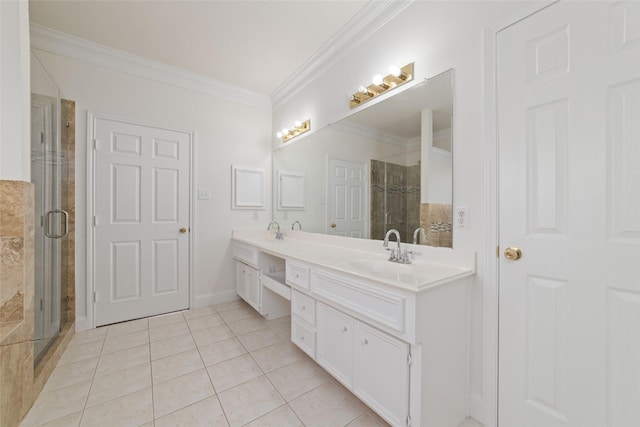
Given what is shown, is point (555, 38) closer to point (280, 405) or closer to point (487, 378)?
point (487, 378)

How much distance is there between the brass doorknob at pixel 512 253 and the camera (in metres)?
1.22

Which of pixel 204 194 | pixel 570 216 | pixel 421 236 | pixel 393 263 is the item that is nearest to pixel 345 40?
pixel 421 236

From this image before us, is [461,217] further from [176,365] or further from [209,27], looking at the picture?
[209,27]

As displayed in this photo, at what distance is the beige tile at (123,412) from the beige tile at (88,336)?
994 millimetres

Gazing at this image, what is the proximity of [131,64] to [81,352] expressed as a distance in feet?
8.56

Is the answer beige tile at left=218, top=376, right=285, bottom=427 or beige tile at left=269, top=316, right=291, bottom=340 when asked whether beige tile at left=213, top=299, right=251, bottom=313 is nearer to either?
beige tile at left=269, top=316, right=291, bottom=340

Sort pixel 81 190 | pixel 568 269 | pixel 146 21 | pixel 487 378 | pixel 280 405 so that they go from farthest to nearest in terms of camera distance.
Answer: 1. pixel 81 190
2. pixel 146 21
3. pixel 280 405
4. pixel 487 378
5. pixel 568 269

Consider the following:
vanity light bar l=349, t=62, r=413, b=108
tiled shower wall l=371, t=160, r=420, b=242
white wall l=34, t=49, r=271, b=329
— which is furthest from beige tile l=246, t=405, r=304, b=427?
vanity light bar l=349, t=62, r=413, b=108

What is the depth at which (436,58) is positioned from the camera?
5.06ft

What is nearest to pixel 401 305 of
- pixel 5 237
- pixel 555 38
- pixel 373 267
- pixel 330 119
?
pixel 373 267

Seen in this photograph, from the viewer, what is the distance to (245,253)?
9.05 ft

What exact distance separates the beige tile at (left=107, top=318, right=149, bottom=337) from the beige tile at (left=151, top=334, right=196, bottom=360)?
0.40 meters

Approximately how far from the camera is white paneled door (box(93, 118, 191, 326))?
2.43 m

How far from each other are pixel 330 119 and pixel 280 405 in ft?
7.22
